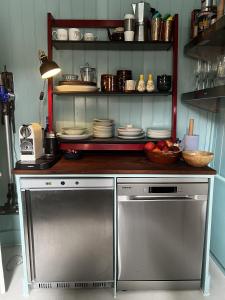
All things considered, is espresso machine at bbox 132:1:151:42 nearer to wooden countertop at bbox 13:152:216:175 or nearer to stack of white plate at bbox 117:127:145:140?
stack of white plate at bbox 117:127:145:140

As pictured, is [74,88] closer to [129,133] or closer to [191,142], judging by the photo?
[129,133]

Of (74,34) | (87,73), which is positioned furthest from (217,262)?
(74,34)

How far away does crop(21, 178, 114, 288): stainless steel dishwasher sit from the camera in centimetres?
155

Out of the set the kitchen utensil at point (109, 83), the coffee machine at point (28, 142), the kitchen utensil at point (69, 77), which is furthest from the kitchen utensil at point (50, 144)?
the kitchen utensil at point (109, 83)

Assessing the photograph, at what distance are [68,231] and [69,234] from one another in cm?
2

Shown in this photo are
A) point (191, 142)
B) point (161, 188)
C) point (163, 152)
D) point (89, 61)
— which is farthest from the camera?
point (89, 61)

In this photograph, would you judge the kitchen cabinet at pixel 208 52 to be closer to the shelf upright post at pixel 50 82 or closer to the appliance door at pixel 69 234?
the appliance door at pixel 69 234

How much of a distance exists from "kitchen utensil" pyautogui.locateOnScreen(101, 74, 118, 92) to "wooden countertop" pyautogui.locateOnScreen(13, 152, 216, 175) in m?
0.55

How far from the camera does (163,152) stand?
1.66 m

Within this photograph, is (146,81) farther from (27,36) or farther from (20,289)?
(20,289)

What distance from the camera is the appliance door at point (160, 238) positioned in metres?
1.56

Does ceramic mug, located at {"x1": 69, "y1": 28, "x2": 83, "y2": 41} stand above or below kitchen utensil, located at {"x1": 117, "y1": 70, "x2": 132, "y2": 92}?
above

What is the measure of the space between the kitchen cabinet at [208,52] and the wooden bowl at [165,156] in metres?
0.43

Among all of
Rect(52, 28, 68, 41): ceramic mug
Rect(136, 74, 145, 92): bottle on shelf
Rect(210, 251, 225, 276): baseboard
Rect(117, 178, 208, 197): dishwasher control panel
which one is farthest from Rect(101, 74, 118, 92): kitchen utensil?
Rect(210, 251, 225, 276): baseboard
